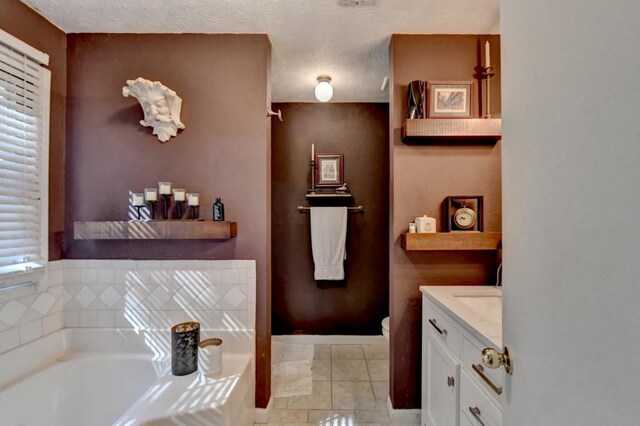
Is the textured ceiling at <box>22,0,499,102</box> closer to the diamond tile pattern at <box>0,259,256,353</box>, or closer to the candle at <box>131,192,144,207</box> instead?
the candle at <box>131,192,144,207</box>

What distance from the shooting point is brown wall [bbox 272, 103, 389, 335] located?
3055 mm

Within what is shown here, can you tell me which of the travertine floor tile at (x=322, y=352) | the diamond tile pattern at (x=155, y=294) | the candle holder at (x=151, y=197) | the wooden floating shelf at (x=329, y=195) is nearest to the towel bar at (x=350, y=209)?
the wooden floating shelf at (x=329, y=195)

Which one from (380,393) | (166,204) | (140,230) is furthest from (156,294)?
(380,393)

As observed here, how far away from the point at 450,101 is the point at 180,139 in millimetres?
1663

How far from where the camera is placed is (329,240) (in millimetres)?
2908

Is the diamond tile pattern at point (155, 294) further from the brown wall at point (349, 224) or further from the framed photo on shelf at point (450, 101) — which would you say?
the framed photo on shelf at point (450, 101)

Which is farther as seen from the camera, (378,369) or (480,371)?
(378,369)

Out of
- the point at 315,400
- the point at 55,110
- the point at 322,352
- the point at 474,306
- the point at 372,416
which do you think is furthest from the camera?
the point at 322,352

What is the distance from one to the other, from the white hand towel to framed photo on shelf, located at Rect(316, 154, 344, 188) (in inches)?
10.5

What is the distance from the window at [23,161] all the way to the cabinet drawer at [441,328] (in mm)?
2109

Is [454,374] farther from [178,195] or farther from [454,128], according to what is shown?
[178,195]

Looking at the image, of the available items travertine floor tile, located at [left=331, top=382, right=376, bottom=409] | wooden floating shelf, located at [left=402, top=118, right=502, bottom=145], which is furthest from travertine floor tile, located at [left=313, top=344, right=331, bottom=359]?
wooden floating shelf, located at [left=402, top=118, right=502, bottom=145]

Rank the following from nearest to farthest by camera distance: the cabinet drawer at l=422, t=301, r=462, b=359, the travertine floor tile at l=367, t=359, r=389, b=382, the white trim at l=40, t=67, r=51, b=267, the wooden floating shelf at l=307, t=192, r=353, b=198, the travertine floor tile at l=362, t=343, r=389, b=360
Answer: the cabinet drawer at l=422, t=301, r=462, b=359
the white trim at l=40, t=67, r=51, b=267
the travertine floor tile at l=367, t=359, r=389, b=382
the travertine floor tile at l=362, t=343, r=389, b=360
the wooden floating shelf at l=307, t=192, r=353, b=198

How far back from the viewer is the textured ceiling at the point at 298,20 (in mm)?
1639
